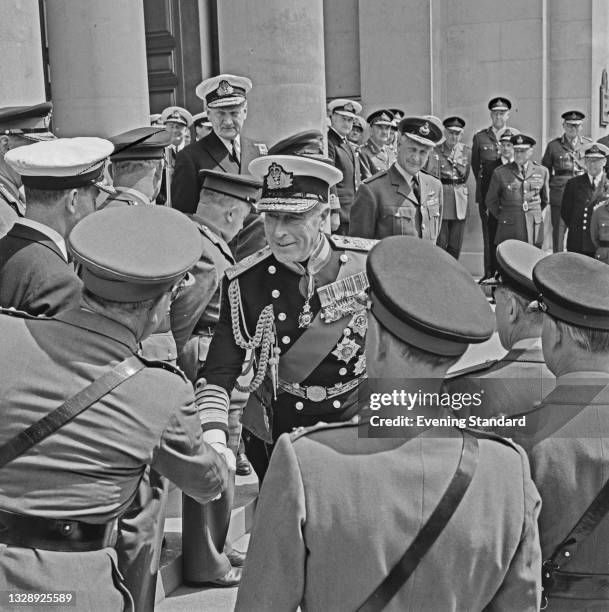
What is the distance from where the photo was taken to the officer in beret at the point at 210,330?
14.5ft

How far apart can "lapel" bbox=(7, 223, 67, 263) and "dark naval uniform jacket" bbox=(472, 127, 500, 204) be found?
10.3 m

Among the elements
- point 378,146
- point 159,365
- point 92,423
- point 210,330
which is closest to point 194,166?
point 210,330

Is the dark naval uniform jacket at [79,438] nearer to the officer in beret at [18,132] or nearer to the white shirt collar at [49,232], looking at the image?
the white shirt collar at [49,232]

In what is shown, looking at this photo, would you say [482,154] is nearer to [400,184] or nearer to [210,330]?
[400,184]

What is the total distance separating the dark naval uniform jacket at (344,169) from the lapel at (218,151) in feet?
10.4

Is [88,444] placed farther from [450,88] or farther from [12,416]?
[450,88]

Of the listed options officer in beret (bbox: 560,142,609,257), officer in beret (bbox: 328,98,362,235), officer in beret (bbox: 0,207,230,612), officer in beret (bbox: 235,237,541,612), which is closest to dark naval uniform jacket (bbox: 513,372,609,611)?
officer in beret (bbox: 235,237,541,612)

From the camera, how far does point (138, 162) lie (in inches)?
204

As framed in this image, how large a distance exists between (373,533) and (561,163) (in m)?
13.4

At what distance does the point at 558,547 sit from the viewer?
2.80 m

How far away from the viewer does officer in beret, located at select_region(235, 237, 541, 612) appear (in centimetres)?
223

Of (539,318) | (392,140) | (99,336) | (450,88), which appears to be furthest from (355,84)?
(99,336)

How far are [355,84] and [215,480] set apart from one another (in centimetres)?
1121

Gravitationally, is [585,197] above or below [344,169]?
below
